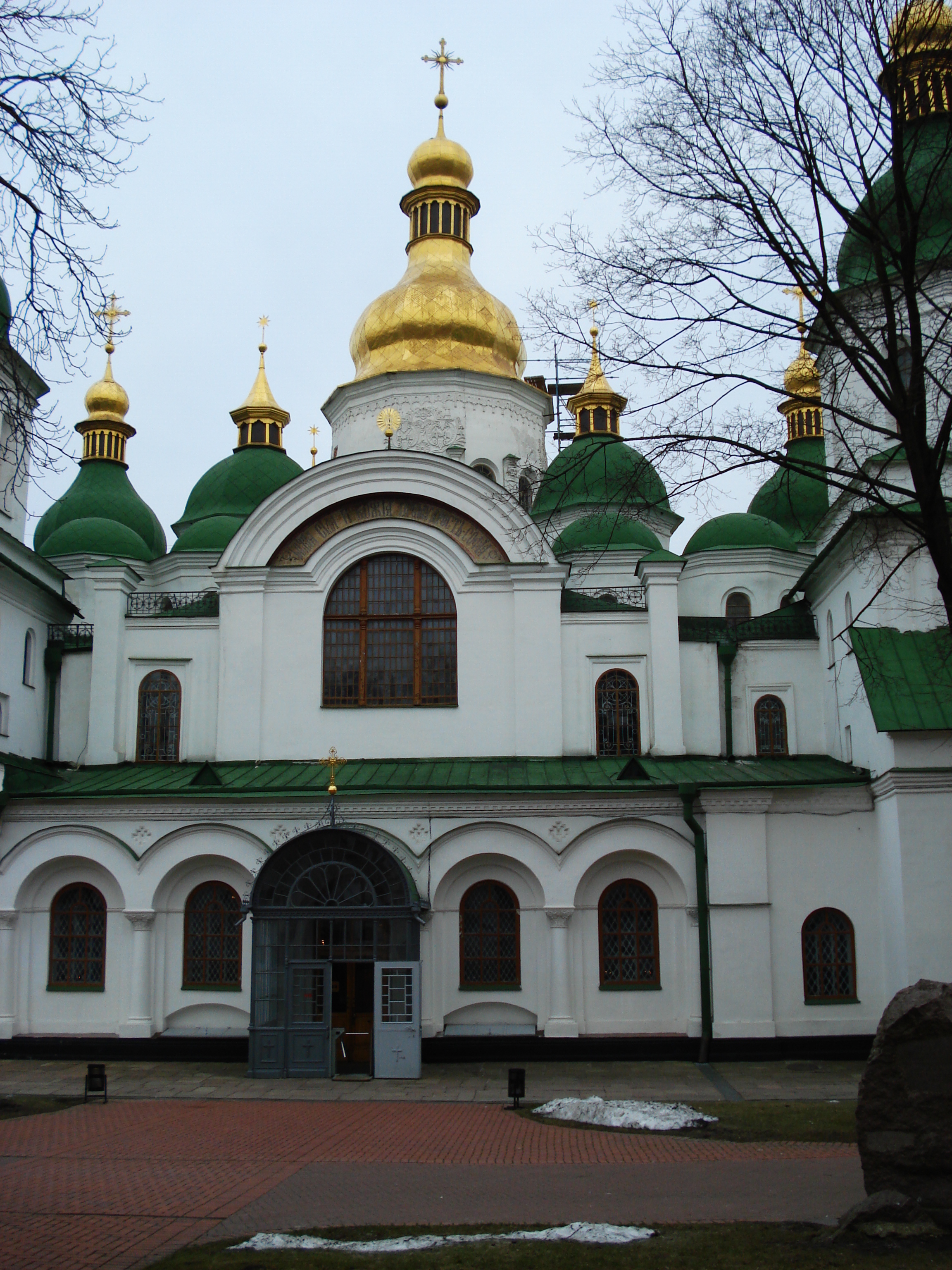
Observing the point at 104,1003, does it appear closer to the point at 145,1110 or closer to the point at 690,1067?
the point at 145,1110

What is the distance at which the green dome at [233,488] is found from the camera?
100 feet

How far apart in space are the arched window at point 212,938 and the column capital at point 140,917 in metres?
0.62

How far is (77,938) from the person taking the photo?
19.8 meters

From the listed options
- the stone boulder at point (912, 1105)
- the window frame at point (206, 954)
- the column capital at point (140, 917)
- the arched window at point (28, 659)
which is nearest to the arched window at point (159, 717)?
the arched window at point (28, 659)

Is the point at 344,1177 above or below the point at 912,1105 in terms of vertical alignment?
below

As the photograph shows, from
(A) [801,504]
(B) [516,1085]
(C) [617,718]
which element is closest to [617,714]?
(C) [617,718]

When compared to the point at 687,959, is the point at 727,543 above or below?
above

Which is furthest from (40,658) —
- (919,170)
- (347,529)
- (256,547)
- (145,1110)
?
(919,170)

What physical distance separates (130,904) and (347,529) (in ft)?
24.3

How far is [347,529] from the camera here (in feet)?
74.0

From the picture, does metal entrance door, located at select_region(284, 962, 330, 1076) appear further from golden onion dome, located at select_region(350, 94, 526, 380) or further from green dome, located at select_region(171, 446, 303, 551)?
golden onion dome, located at select_region(350, 94, 526, 380)

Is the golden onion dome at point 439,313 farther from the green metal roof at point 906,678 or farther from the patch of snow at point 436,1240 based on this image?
the patch of snow at point 436,1240

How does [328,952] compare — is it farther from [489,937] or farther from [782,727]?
[782,727]

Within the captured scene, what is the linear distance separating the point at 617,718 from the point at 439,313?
12173 mm
